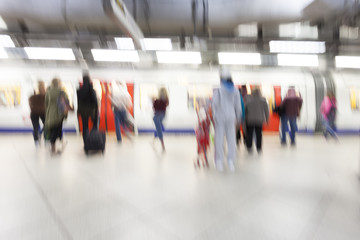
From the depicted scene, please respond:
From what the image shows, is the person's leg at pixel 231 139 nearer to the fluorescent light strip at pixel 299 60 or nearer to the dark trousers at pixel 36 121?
the dark trousers at pixel 36 121

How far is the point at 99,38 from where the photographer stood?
18.2ft

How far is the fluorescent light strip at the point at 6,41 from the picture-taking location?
18.4 feet

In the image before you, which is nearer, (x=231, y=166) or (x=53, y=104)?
(x=231, y=166)

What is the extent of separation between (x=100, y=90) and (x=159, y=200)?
5806 mm

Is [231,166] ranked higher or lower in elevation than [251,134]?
lower

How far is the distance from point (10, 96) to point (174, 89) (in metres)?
5.80

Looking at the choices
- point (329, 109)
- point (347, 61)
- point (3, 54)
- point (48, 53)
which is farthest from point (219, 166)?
point (3, 54)

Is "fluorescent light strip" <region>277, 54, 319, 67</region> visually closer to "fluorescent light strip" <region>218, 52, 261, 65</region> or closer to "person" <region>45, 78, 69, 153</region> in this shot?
"fluorescent light strip" <region>218, 52, 261, 65</region>

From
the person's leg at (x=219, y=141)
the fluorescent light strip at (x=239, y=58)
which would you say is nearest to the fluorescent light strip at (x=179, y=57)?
the fluorescent light strip at (x=239, y=58)

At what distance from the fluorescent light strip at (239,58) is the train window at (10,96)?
7.20m

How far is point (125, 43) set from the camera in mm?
6043

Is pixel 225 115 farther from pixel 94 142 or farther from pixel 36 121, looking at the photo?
pixel 36 121

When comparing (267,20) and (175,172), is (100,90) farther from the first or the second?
(267,20)

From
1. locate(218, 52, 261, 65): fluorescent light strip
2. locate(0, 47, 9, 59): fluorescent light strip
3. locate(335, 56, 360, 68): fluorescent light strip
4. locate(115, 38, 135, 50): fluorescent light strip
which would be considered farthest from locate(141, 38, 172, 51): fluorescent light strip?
locate(335, 56, 360, 68): fluorescent light strip
